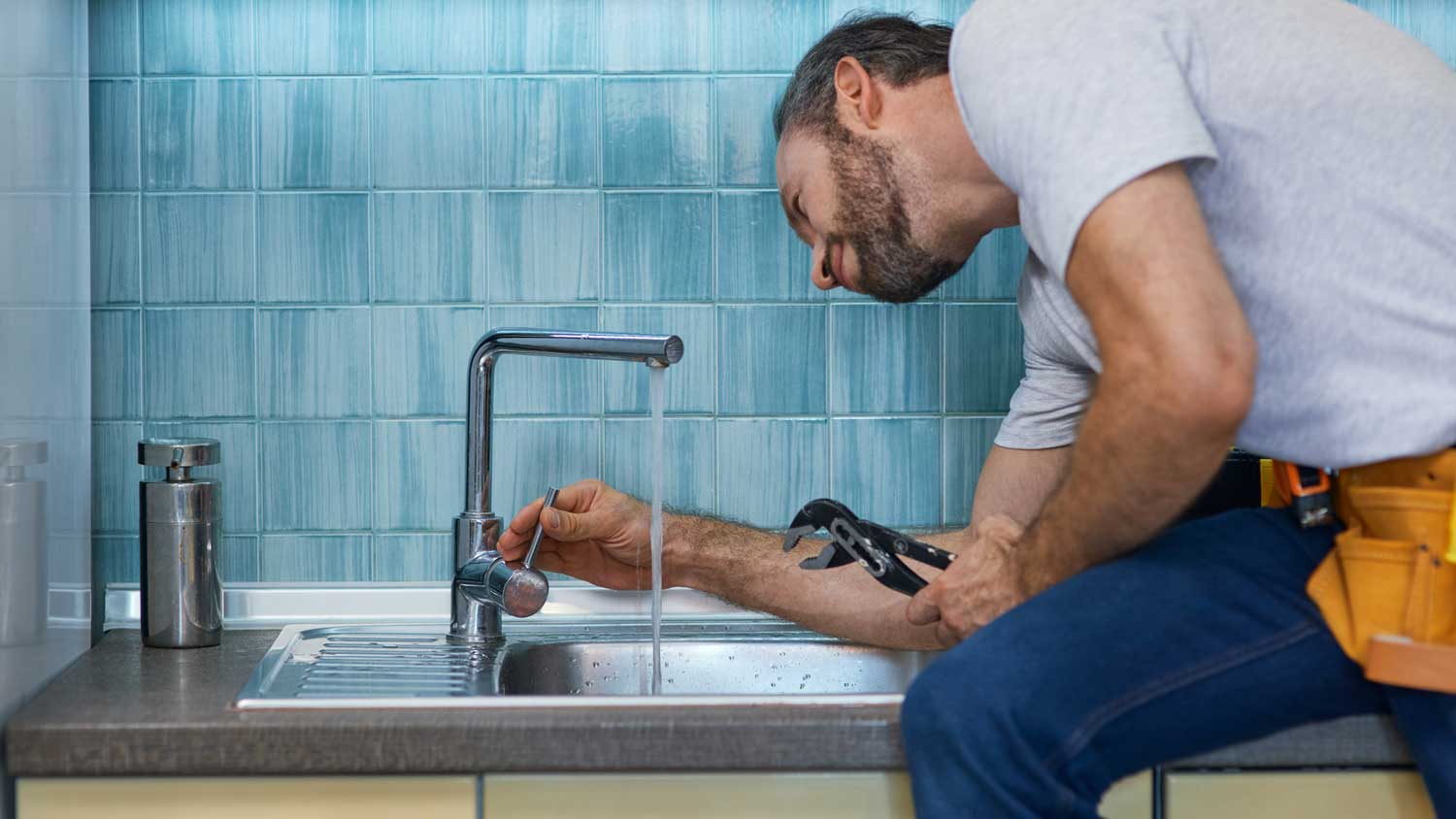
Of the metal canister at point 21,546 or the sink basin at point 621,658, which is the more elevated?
the metal canister at point 21,546

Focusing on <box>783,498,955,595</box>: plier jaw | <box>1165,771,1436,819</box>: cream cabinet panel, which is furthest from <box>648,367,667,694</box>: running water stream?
<box>1165,771,1436,819</box>: cream cabinet panel

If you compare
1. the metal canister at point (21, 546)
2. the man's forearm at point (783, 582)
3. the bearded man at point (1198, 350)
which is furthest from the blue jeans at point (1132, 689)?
the metal canister at point (21, 546)

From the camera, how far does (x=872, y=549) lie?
114cm

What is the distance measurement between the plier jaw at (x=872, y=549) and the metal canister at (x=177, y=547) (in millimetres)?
557

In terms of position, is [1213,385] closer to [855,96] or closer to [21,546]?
[855,96]

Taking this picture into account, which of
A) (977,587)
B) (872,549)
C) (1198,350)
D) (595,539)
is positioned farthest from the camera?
(595,539)

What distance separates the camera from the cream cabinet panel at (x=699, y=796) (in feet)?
2.98

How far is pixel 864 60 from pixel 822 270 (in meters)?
0.20

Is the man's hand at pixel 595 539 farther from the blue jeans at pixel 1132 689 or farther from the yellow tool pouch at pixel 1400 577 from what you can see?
the yellow tool pouch at pixel 1400 577

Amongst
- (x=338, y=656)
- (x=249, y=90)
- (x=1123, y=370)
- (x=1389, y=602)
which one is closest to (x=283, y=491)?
(x=338, y=656)

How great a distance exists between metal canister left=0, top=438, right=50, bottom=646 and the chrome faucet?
368 mm

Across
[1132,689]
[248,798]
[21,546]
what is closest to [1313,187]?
[1132,689]

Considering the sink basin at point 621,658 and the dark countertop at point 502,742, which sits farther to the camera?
the sink basin at point 621,658

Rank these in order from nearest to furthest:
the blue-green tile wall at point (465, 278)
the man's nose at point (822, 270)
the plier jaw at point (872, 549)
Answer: the plier jaw at point (872, 549) → the man's nose at point (822, 270) → the blue-green tile wall at point (465, 278)
